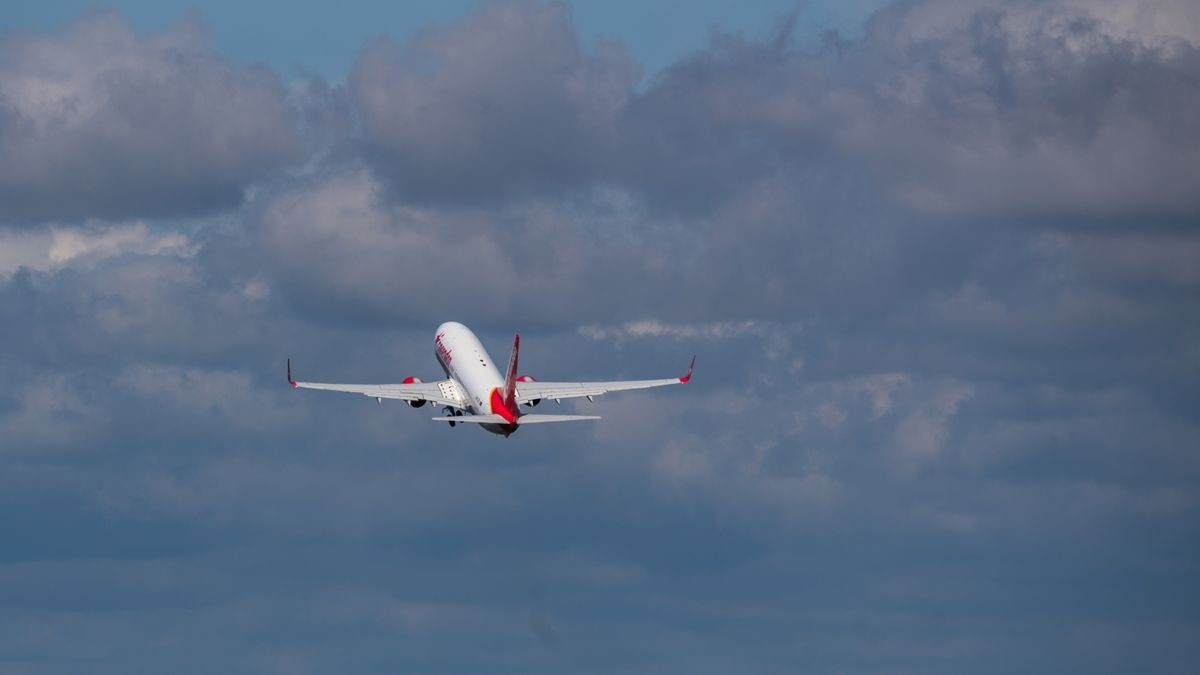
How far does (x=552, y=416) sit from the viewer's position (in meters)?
189

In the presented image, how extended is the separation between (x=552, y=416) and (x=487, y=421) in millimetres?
12836

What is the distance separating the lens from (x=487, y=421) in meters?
200
